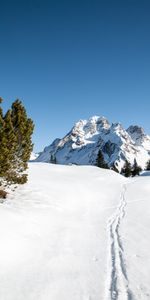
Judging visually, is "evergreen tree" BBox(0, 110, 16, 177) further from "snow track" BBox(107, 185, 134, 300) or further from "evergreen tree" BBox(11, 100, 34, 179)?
"snow track" BBox(107, 185, 134, 300)

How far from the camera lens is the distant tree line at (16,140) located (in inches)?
758

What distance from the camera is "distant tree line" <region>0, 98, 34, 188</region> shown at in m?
19.3

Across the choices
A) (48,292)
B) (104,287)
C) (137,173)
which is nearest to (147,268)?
(104,287)

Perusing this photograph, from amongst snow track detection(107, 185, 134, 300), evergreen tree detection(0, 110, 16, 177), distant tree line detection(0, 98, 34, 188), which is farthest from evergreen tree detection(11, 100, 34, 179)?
snow track detection(107, 185, 134, 300)

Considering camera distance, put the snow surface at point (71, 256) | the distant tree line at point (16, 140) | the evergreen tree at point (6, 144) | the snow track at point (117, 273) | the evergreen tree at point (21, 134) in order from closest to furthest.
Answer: the snow track at point (117, 273) < the snow surface at point (71, 256) < the evergreen tree at point (6, 144) < the distant tree line at point (16, 140) < the evergreen tree at point (21, 134)

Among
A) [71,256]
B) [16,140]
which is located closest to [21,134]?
[16,140]

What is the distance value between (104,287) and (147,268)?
2.35 meters

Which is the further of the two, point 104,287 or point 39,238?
point 39,238

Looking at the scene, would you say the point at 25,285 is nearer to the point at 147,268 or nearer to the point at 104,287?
the point at 104,287

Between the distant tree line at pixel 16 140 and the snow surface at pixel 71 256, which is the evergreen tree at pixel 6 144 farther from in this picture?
the snow surface at pixel 71 256

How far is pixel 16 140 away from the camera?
66.0 feet

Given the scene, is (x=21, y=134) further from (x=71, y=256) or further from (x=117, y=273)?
(x=117, y=273)

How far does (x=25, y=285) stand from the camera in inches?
309

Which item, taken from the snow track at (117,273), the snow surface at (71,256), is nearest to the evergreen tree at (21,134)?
the snow surface at (71,256)
